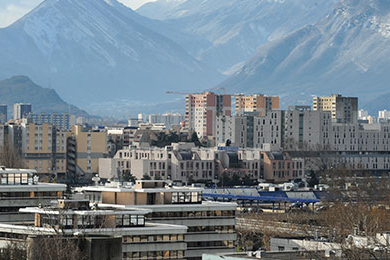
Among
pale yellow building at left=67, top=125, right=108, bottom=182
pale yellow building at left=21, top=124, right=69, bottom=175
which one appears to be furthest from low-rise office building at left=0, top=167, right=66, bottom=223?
pale yellow building at left=67, top=125, right=108, bottom=182

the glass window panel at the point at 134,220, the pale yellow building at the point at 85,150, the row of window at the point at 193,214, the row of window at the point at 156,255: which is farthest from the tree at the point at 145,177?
the glass window panel at the point at 134,220

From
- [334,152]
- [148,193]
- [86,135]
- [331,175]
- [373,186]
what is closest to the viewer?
[148,193]

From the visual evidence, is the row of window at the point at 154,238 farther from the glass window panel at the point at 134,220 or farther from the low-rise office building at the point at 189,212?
the low-rise office building at the point at 189,212

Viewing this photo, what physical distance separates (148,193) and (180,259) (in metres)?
8.50

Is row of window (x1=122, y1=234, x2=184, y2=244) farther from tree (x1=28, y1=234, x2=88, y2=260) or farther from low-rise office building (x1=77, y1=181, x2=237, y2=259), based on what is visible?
tree (x1=28, y1=234, x2=88, y2=260)

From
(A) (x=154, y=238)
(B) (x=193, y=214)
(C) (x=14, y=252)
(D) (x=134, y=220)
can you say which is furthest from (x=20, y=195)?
(C) (x=14, y=252)

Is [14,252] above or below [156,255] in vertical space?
above

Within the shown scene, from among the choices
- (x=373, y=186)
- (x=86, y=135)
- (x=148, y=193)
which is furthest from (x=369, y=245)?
(x=86, y=135)

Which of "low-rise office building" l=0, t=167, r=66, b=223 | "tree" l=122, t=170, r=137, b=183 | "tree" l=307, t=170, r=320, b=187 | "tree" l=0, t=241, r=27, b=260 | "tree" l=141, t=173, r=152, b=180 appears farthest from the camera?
"tree" l=307, t=170, r=320, b=187

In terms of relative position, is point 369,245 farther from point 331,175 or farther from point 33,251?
point 331,175

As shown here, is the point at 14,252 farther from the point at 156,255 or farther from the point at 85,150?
the point at 85,150

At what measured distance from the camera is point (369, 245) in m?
30.6

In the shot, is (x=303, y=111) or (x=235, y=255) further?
(x=303, y=111)

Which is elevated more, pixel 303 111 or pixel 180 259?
pixel 303 111
